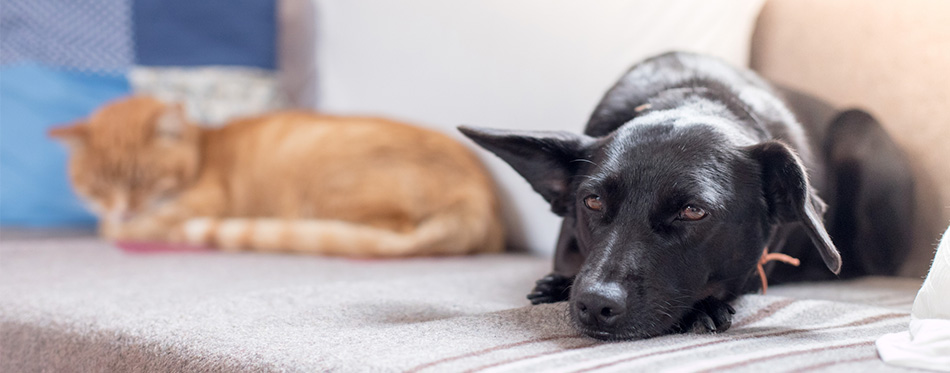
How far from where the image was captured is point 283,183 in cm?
235

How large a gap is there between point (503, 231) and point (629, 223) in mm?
1137

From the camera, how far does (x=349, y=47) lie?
2.64 m

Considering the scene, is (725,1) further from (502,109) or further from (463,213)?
(463,213)

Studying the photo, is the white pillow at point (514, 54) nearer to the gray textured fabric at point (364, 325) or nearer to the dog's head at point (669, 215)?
the gray textured fabric at point (364, 325)

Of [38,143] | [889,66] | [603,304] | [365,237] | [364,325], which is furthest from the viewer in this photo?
[38,143]

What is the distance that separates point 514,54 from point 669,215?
1.12 meters

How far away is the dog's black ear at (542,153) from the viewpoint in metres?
1.12

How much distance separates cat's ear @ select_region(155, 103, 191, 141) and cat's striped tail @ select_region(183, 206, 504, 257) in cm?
44

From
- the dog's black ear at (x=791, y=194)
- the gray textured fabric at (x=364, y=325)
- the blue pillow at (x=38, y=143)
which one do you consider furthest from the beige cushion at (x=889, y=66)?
the blue pillow at (x=38, y=143)

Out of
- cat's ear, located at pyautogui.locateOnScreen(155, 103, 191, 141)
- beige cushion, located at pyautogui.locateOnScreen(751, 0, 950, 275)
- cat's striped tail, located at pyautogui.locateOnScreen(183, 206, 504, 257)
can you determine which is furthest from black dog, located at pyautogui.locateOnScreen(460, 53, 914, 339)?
cat's ear, located at pyautogui.locateOnScreen(155, 103, 191, 141)

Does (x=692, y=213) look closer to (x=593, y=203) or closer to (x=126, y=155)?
(x=593, y=203)

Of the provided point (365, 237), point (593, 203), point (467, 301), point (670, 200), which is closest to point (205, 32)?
point (365, 237)

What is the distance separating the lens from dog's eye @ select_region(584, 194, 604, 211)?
1.06 meters

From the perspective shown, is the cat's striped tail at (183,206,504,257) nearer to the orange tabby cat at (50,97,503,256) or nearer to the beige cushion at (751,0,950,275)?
the orange tabby cat at (50,97,503,256)
